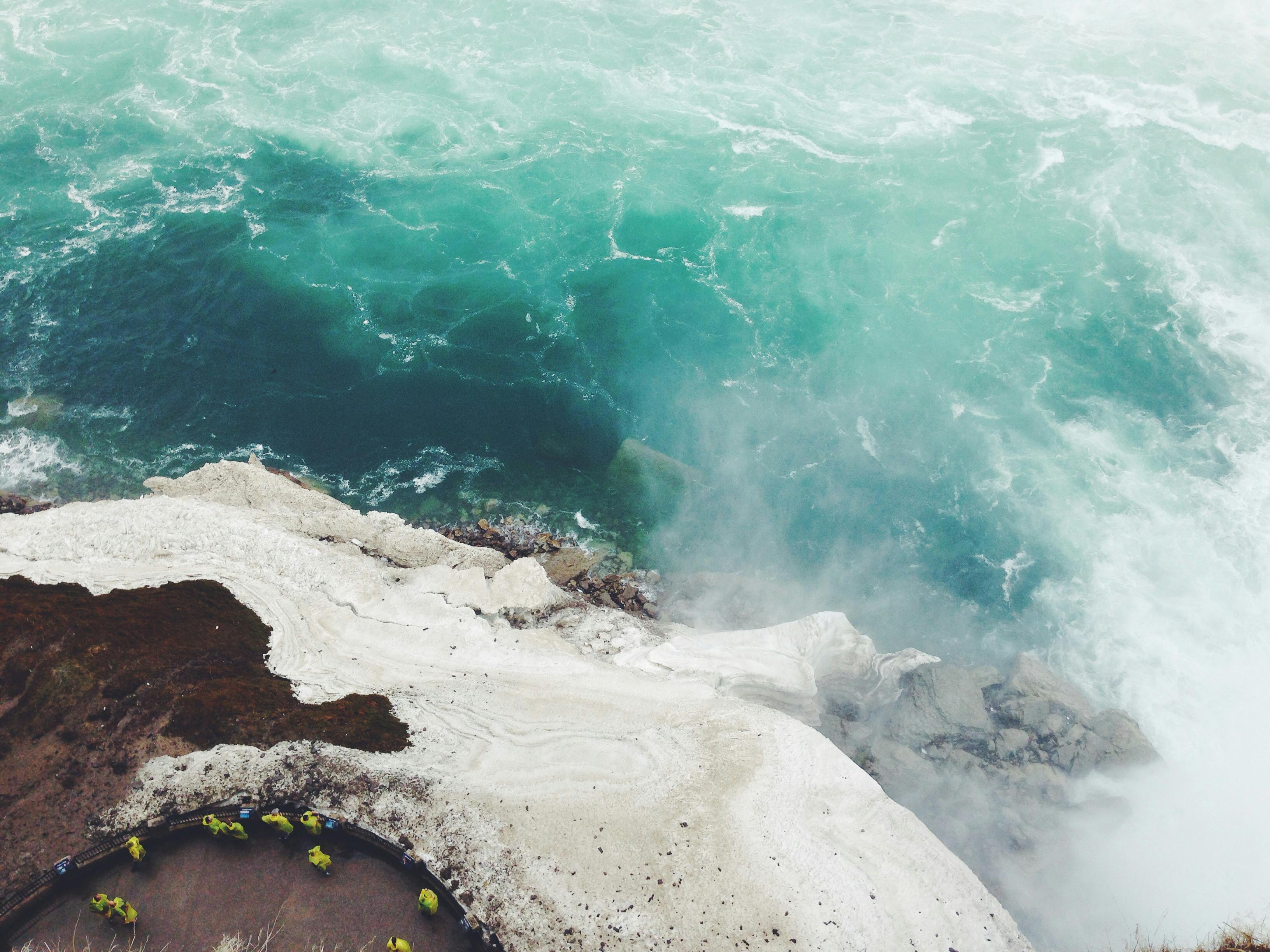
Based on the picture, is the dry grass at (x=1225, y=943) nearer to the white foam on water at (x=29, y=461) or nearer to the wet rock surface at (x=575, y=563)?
the wet rock surface at (x=575, y=563)

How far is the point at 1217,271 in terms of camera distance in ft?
357

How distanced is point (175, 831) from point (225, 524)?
28245 mm

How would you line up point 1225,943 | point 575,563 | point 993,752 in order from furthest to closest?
1. point 575,563
2. point 993,752
3. point 1225,943

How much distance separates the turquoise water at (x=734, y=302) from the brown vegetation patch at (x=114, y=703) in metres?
30.0

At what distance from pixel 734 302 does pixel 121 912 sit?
90.1m

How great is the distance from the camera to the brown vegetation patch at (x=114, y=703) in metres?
46.2

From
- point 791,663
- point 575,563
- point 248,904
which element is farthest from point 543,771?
point 575,563

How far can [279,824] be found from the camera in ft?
152

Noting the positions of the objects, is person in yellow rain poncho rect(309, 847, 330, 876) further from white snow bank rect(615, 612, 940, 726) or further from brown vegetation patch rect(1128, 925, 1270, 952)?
brown vegetation patch rect(1128, 925, 1270, 952)

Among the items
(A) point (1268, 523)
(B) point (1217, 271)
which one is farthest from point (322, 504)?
(B) point (1217, 271)

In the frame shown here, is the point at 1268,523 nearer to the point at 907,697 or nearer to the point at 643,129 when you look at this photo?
the point at 907,697

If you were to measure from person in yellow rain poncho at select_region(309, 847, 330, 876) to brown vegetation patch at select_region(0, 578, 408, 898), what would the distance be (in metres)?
7.70

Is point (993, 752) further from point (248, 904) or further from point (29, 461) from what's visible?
point (29, 461)

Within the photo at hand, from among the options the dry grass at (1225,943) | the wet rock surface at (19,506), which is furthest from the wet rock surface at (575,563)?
the dry grass at (1225,943)
